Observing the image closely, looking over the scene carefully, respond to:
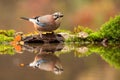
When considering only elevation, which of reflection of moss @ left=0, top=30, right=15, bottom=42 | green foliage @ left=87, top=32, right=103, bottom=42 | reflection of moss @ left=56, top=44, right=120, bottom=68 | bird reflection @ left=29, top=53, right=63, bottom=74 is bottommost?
bird reflection @ left=29, top=53, right=63, bottom=74

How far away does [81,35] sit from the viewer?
19.7 feet

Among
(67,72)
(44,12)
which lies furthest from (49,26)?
(44,12)

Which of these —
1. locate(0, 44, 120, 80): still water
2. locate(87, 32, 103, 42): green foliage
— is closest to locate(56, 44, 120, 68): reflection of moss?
locate(0, 44, 120, 80): still water

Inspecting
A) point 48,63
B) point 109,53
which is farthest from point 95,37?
point 48,63

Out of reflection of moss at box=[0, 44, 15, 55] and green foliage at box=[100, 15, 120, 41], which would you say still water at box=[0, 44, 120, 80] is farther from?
green foliage at box=[100, 15, 120, 41]

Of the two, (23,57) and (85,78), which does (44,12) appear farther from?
(85,78)

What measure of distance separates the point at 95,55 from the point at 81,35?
1295 millimetres

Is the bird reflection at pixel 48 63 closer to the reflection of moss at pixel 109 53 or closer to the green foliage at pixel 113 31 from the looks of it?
the reflection of moss at pixel 109 53

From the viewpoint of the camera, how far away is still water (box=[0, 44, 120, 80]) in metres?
3.64

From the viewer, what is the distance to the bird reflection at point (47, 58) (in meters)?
4.02

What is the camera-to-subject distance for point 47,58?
178 inches

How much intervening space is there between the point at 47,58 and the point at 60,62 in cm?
22

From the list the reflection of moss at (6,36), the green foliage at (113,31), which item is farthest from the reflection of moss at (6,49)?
the green foliage at (113,31)

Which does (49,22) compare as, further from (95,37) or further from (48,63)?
(48,63)
